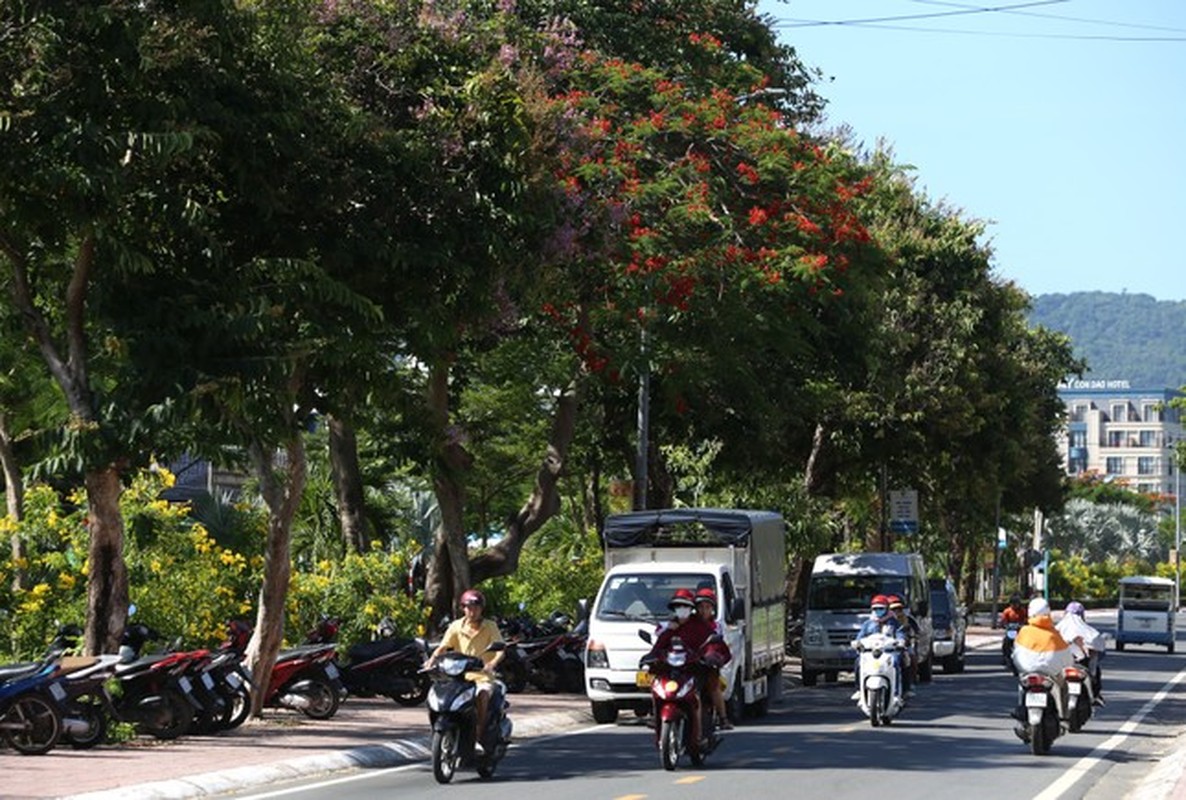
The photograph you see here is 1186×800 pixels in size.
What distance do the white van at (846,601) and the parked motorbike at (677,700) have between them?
710 inches

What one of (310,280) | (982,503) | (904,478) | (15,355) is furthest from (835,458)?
(310,280)

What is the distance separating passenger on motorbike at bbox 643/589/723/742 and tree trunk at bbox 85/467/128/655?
18.3ft

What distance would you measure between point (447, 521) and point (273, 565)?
9637 mm

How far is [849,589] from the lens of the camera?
39.6 m

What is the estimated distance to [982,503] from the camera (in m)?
63.8

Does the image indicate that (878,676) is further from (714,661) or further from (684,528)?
(714,661)

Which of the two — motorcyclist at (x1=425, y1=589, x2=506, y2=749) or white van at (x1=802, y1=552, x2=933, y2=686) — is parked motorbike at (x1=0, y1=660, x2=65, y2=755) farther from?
white van at (x1=802, y1=552, x2=933, y2=686)

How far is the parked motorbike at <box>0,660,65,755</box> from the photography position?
1944cm

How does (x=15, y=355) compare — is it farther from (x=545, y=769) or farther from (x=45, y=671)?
(x=545, y=769)

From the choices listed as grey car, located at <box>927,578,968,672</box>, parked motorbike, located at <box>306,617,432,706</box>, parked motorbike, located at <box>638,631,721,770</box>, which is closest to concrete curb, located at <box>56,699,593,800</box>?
parked motorbike, located at <box>638,631,721,770</box>

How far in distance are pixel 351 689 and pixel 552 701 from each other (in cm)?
392

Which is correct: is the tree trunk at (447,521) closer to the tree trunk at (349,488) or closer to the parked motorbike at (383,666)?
the tree trunk at (349,488)

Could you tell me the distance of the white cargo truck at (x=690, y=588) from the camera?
26.1 m

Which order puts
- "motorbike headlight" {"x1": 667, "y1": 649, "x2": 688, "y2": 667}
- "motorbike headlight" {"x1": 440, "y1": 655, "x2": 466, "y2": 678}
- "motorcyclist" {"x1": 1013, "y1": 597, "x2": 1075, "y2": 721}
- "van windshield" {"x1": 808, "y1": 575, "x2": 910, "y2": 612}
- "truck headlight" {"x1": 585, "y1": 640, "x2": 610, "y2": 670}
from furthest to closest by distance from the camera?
"van windshield" {"x1": 808, "y1": 575, "x2": 910, "y2": 612} → "truck headlight" {"x1": 585, "y1": 640, "x2": 610, "y2": 670} → "motorcyclist" {"x1": 1013, "y1": 597, "x2": 1075, "y2": 721} → "motorbike headlight" {"x1": 667, "y1": 649, "x2": 688, "y2": 667} → "motorbike headlight" {"x1": 440, "y1": 655, "x2": 466, "y2": 678}
